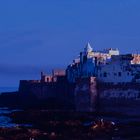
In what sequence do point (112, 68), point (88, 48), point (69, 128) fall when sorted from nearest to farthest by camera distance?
1. point (69, 128)
2. point (112, 68)
3. point (88, 48)

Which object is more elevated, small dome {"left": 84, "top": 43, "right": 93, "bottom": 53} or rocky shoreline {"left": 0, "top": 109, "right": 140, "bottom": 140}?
small dome {"left": 84, "top": 43, "right": 93, "bottom": 53}

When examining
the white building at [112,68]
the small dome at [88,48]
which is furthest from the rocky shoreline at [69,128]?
the small dome at [88,48]

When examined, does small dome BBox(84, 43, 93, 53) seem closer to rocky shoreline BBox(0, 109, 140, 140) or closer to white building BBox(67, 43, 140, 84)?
white building BBox(67, 43, 140, 84)

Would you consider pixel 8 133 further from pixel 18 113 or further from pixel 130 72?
pixel 130 72

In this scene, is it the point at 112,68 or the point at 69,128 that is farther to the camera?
the point at 112,68

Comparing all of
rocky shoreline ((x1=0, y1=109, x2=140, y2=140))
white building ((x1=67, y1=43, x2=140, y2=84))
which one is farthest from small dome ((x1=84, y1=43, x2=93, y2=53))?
rocky shoreline ((x1=0, y1=109, x2=140, y2=140))

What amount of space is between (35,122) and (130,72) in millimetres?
15498

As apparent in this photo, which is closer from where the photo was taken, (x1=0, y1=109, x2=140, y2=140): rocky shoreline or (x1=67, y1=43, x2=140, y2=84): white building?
(x1=0, y1=109, x2=140, y2=140): rocky shoreline

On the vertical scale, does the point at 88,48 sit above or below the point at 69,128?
above

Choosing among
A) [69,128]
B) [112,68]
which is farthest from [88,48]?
[69,128]

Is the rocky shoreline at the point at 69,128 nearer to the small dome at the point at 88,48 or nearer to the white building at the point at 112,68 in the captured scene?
the white building at the point at 112,68

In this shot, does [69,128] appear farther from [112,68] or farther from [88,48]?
[88,48]

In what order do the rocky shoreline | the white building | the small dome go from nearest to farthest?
1. the rocky shoreline
2. the white building
3. the small dome

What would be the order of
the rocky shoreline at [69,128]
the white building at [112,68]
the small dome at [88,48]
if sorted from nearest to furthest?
the rocky shoreline at [69,128] → the white building at [112,68] → the small dome at [88,48]
